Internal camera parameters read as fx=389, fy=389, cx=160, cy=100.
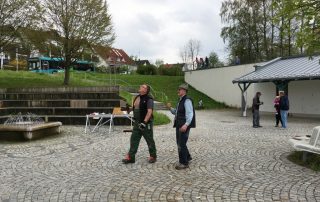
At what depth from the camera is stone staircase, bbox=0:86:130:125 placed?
17.0 metres

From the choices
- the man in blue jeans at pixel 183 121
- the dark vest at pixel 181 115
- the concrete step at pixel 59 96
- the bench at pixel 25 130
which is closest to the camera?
the man in blue jeans at pixel 183 121

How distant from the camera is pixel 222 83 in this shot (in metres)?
34.0

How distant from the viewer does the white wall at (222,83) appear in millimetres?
31406

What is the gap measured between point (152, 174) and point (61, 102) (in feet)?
37.8

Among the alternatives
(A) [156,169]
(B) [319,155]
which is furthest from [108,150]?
(B) [319,155]

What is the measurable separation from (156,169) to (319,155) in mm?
3459

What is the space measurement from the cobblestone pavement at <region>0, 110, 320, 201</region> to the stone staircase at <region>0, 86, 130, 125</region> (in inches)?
223

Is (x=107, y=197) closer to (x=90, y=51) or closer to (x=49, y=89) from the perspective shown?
(x=49, y=89)

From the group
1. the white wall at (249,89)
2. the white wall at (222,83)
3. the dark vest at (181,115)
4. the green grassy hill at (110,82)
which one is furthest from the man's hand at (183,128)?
the white wall at (222,83)

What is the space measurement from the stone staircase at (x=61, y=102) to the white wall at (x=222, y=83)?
15292 millimetres

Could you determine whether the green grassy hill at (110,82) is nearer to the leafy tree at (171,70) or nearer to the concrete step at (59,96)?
the concrete step at (59,96)

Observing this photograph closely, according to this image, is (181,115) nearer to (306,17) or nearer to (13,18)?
(306,17)

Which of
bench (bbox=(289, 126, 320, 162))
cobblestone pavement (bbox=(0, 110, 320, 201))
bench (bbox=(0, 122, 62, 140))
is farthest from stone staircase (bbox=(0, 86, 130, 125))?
bench (bbox=(289, 126, 320, 162))

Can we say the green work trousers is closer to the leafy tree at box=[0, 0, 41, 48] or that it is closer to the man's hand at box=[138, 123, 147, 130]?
the man's hand at box=[138, 123, 147, 130]
